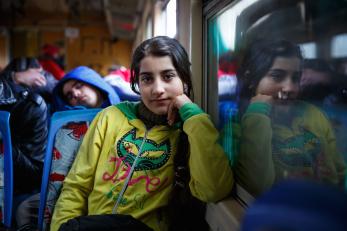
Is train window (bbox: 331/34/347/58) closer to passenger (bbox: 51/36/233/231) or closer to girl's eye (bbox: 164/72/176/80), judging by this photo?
passenger (bbox: 51/36/233/231)

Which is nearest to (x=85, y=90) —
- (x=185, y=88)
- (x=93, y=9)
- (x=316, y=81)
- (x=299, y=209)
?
(x=185, y=88)

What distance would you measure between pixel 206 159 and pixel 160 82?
1.21ft

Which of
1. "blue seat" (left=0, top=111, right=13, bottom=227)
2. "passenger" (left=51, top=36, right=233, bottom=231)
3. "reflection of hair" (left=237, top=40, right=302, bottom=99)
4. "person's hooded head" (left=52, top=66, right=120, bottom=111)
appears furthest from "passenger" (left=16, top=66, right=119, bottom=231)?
"reflection of hair" (left=237, top=40, right=302, bottom=99)

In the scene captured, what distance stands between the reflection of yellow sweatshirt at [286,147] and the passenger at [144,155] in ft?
0.41

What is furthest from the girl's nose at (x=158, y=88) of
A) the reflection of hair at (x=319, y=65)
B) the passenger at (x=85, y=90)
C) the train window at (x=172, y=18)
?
the train window at (x=172, y=18)

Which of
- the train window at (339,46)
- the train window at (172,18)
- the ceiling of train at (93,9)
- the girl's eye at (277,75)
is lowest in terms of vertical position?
the girl's eye at (277,75)

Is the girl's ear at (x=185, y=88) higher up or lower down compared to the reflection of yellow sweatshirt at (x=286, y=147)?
higher up

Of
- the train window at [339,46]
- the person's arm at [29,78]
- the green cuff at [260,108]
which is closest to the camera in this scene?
the train window at [339,46]

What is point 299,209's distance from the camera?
403 mm

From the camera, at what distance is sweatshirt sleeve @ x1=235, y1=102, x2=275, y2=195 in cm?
101

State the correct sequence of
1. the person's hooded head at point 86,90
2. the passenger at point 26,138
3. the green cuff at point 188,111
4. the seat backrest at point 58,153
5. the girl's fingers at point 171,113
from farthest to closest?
the person's hooded head at point 86,90, the passenger at point 26,138, the seat backrest at point 58,153, the girl's fingers at point 171,113, the green cuff at point 188,111

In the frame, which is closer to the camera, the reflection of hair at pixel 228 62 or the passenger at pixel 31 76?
the reflection of hair at pixel 228 62

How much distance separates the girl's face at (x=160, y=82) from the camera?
4.29 ft

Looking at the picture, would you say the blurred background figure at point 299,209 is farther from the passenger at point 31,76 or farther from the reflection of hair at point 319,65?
the passenger at point 31,76
